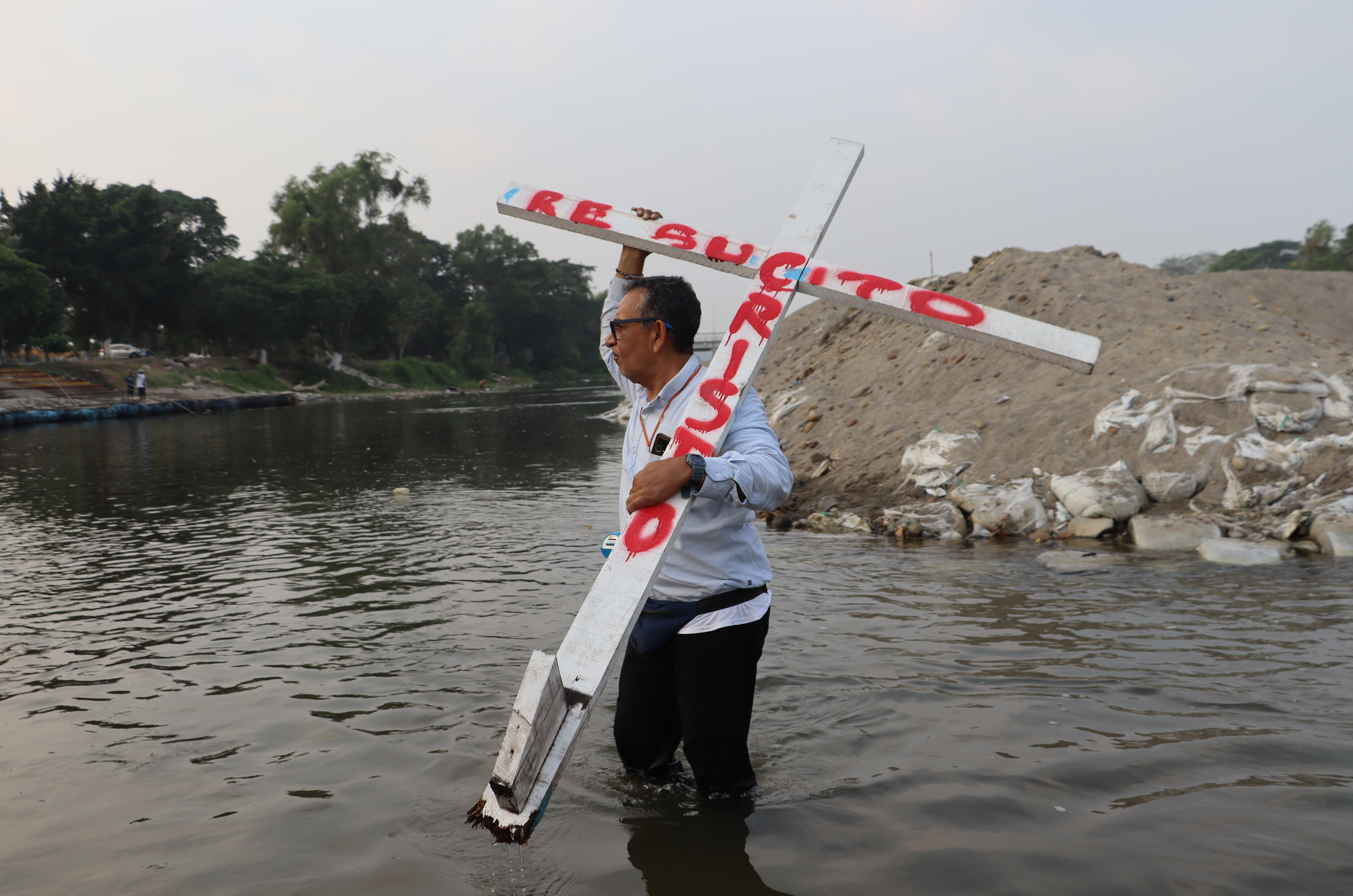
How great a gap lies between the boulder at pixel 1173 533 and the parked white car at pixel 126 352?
48553 mm

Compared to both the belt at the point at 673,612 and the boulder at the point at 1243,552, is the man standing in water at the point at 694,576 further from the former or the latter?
the boulder at the point at 1243,552

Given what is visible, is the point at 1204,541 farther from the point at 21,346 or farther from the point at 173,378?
the point at 21,346

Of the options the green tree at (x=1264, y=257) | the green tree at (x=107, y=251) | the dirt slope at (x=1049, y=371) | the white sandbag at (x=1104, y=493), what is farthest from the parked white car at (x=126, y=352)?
the green tree at (x=1264, y=257)

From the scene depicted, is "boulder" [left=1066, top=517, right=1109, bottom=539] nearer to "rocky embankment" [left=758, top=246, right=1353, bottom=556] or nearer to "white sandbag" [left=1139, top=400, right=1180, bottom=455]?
"rocky embankment" [left=758, top=246, right=1353, bottom=556]

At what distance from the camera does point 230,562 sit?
7.96m

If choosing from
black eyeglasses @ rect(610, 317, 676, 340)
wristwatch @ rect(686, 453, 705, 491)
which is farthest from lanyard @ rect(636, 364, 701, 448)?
wristwatch @ rect(686, 453, 705, 491)

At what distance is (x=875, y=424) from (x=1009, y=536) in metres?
3.48

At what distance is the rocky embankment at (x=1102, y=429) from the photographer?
25.3 feet

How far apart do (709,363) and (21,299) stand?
4213 centimetres

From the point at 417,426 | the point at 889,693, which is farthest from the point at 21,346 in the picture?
the point at 889,693

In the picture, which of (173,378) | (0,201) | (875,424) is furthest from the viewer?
(0,201)

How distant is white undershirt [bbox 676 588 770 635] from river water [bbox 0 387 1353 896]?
80 centimetres

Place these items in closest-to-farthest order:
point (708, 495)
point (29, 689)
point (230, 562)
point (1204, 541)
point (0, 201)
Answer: point (708, 495)
point (29, 689)
point (1204, 541)
point (230, 562)
point (0, 201)

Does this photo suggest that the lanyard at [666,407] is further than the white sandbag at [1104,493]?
No
